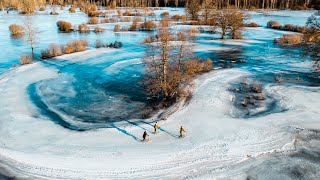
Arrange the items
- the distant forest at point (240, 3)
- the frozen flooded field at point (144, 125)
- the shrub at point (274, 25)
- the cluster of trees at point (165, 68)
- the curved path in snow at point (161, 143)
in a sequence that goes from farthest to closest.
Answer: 1. the distant forest at point (240, 3)
2. the shrub at point (274, 25)
3. the cluster of trees at point (165, 68)
4. the frozen flooded field at point (144, 125)
5. the curved path in snow at point (161, 143)

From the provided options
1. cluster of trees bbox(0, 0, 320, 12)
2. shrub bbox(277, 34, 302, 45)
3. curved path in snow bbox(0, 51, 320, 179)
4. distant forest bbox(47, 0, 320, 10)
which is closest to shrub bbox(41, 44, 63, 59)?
curved path in snow bbox(0, 51, 320, 179)

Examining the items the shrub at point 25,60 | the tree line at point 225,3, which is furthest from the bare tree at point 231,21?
the shrub at point 25,60

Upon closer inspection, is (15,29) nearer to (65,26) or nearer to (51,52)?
(65,26)

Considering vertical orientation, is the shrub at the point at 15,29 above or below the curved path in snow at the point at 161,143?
above

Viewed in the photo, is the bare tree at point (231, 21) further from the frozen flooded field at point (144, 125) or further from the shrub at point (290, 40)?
the frozen flooded field at point (144, 125)

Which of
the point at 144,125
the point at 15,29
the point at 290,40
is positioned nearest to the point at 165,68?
the point at 144,125

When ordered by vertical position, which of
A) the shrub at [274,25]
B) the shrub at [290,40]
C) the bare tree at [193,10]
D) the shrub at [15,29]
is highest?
the bare tree at [193,10]

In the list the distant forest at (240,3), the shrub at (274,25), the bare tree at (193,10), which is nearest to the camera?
the shrub at (274,25)

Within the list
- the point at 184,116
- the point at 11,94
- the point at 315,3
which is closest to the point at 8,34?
the point at 11,94
